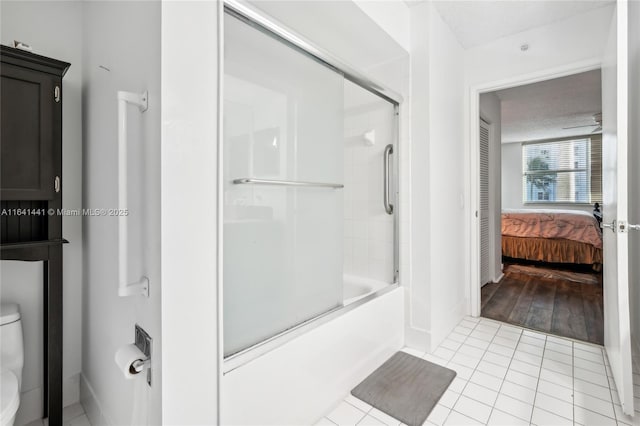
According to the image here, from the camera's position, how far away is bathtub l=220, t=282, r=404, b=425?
48.0 inches

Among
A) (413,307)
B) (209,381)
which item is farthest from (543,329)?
(209,381)

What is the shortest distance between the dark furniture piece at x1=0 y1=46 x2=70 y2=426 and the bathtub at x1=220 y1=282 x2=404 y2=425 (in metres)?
0.99

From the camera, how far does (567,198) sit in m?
7.20

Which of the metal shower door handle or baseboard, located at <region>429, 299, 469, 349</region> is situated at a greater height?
the metal shower door handle

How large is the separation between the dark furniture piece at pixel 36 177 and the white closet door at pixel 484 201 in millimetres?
3789

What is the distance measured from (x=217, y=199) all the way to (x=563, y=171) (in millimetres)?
8573

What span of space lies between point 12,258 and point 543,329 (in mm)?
3519

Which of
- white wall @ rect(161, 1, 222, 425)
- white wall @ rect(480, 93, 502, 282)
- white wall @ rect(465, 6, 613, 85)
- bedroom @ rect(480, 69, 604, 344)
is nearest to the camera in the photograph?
white wall @ rect(161, 1, 222, 425)

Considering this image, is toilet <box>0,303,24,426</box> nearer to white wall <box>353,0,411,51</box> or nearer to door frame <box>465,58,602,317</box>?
white wall <box>353,0,411,51</box>

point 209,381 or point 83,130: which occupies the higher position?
point 83,130

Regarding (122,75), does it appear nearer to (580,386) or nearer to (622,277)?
(622,277)

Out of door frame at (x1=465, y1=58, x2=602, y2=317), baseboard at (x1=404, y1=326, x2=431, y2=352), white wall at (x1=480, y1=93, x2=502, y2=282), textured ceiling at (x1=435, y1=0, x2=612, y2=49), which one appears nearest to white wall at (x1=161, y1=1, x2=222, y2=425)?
baseboard at (x1=404, y1=326, x2=431, y2=352)

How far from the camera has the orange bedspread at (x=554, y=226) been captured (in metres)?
4.46

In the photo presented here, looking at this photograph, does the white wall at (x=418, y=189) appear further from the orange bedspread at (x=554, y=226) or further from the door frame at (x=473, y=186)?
the orange bedspread at (x=554, y=226)
